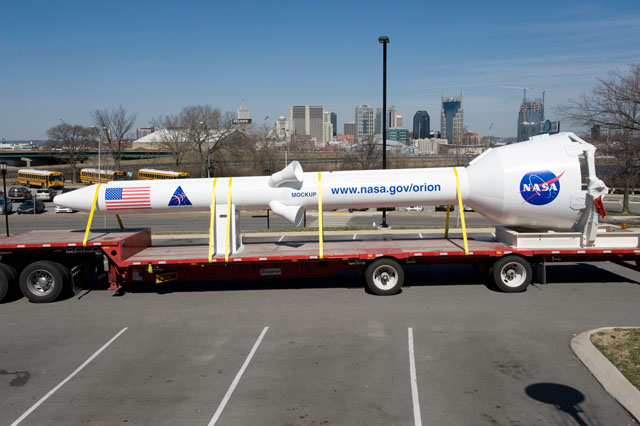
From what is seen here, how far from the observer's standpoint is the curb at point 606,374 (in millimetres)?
6793

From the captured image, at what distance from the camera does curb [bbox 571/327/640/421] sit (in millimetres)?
6793

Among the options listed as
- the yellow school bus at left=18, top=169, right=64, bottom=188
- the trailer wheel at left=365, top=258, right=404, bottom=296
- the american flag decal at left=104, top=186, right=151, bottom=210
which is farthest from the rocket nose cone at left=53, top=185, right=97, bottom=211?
the yellow school bus at left=18, top=169, right=64, bottom=188

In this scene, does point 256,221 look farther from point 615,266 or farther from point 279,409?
point 279,409

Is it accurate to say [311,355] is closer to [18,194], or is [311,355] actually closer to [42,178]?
[18,194]

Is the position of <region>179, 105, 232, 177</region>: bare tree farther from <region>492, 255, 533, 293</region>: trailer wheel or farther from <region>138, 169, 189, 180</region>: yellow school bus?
<region>492, 255, 533, 293</region>: trailer wheel

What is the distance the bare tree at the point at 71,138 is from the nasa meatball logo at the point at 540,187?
248 ft

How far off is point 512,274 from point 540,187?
88.2 inches

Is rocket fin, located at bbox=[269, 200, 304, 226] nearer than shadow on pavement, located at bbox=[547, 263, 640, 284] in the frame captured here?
Yes

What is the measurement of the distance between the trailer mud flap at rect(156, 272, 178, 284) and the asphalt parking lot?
501mm

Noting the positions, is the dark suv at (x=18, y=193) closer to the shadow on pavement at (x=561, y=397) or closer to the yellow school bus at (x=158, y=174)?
the yellow school bus at (x=158, y=174)

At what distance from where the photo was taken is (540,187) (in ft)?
40.9

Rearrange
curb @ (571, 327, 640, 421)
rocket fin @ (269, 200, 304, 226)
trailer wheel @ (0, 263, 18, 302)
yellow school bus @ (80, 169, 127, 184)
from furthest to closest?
1. yellow school bus @ (80, 169, 127, 184)
2. rocket fin @ (269, 200, 304, 226)
3. trailer wheel @ (0, 263, 18, 302)
4. curb @ (571, 327, 640, 421)

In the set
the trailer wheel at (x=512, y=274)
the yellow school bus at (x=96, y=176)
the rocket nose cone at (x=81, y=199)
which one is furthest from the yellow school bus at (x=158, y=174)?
the trailer wheel at (x=512, y=274)

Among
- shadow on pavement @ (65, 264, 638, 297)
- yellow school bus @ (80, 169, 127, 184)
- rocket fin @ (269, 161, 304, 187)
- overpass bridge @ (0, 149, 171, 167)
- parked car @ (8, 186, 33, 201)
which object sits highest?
overpass bridge @ (0, 149, 171, 167)
